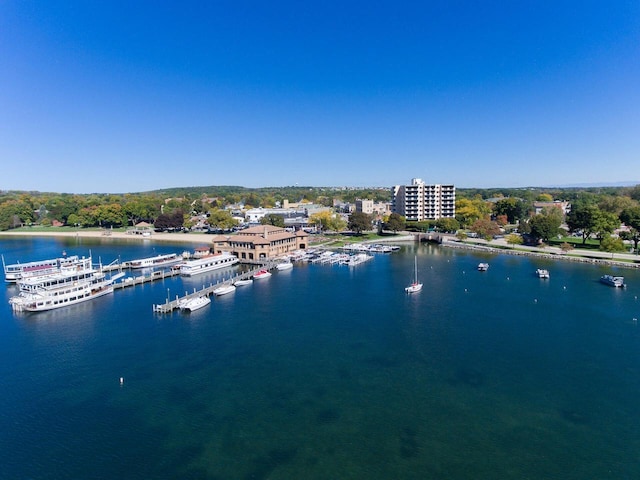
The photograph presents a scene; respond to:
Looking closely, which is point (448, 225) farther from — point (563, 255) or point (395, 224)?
point (563, 255)

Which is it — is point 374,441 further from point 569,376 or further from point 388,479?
point 569,376

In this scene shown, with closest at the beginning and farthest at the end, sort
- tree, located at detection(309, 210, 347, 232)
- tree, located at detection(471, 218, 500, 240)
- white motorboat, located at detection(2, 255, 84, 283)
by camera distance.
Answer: white motorboat, located at detection(2, 255, 84, 283) < tree, located at detection(471, 218, 500, 240) < tree, located at detection(309, 210, 347, 232)

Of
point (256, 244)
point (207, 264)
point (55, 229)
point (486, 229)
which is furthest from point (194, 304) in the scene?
point (55, 229)

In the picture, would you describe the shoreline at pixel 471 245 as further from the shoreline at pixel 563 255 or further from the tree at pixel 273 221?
the tree at pixel 273 221

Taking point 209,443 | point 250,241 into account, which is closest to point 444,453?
point 209,443

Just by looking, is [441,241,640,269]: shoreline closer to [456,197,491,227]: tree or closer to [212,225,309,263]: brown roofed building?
[456,197,491,227]: tree

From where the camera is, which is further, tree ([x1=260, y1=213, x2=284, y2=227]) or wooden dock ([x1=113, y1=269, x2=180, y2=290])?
tree ([x1=260, y1=213, x2=284, y2=227])

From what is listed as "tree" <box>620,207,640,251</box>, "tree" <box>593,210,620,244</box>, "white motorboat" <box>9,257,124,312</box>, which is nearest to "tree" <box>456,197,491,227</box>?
"tree" <box>593,210,620,244</box>
